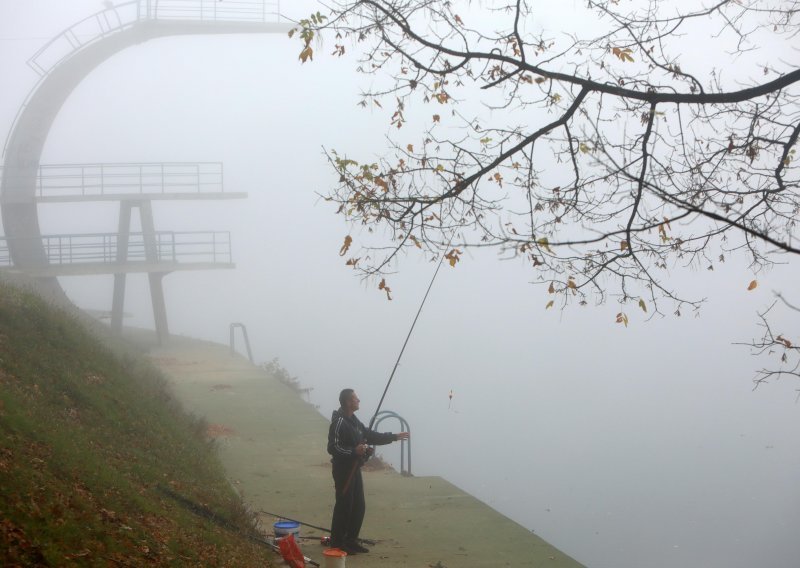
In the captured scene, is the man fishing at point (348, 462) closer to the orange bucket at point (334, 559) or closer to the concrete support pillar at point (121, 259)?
the orange bucket at point (334, 559)

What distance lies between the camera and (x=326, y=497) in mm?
12062

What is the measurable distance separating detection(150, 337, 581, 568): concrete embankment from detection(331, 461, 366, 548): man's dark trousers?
24 cm

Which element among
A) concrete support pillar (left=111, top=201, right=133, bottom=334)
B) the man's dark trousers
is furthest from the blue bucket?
concrete support pillar (left=111, top=201, right=133, bottom=334)

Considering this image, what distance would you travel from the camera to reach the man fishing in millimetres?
9242

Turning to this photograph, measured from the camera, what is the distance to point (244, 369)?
25078 mm

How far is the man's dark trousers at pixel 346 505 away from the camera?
367 inches

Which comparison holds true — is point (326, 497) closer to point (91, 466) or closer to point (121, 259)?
point (91, 466)

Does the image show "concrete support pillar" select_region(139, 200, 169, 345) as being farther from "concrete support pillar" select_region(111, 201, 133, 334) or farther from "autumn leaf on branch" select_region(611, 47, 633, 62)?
"autumn leaf on branch" select_region(611, 47, 633, 62)

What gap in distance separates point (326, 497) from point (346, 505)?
2.78 metres

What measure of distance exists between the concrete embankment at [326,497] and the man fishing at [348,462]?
0.27 metres

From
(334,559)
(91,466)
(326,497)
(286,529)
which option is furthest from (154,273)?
(334,559)

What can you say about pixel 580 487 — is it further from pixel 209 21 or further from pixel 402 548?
pixel 209 21

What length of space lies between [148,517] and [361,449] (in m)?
2.60

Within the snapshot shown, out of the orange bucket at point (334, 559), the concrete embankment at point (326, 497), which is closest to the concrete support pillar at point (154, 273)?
the concrete embankment at point (326, 497)
